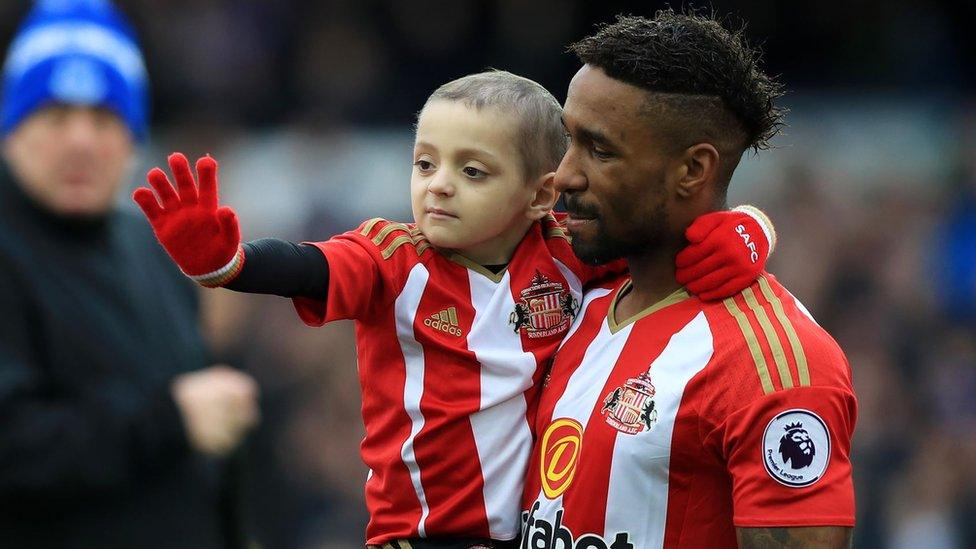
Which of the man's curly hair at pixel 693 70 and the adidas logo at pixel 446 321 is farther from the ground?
the man's curly hair at pixel 693 70

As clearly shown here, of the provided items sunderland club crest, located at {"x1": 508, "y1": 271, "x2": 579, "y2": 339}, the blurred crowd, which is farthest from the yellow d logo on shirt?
the blurred crowd

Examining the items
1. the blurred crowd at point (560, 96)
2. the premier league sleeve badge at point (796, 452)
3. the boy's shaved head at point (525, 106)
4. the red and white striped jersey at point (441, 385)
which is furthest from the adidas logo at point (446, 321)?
the blurred crowd at point (560, 96)

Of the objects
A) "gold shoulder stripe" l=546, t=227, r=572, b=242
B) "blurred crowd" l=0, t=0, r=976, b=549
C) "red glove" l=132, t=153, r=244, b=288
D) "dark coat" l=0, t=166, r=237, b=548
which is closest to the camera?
"red glove" l=132, t=153, r=244, b=288

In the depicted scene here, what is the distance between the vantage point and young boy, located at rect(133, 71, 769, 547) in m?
3.02

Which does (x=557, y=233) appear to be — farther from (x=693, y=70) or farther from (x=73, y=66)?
(x=73, y=66)

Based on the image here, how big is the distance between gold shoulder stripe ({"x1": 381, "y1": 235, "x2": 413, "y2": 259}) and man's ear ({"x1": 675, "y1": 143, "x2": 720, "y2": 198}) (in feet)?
1.99

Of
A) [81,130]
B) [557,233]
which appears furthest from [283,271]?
[81,130]

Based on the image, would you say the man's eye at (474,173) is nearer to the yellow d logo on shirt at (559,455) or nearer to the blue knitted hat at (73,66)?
the yellow d logo on shirt at (559,455)

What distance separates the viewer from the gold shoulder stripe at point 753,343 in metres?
2.74

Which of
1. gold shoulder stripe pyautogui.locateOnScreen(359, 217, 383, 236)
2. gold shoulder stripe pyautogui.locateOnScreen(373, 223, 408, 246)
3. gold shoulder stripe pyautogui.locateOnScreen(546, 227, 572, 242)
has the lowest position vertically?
gold shoulder stripe pyautogui.locateOnScreen(546, 227, 572, 242)

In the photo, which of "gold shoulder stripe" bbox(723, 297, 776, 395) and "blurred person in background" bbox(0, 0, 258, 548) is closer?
"gold shoulder stripe" bbox(723, 297, 776, 395)

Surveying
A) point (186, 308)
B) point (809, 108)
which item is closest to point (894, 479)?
point (809, 108)

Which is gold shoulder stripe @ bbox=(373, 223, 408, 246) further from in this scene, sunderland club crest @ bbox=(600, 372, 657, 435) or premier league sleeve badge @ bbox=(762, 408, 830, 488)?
premier league sleeve badge @ bbox=(762, 408, 830, 488)

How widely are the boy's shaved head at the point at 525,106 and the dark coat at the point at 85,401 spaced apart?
1.00 meters
